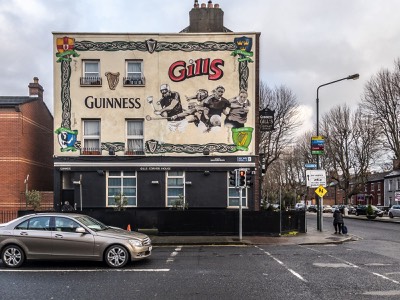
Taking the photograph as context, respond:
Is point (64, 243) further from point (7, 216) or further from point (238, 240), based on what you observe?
point (7, 216)

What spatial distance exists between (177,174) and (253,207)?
15.0 feet

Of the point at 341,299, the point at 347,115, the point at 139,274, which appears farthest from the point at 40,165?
the point at 347,115

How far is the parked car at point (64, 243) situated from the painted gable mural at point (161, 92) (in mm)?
12392

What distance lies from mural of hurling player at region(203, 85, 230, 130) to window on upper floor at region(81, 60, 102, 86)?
6.20 meters

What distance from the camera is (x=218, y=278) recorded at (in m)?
10.0

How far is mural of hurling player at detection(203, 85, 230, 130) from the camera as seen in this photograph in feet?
79.5

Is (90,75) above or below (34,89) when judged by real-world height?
below

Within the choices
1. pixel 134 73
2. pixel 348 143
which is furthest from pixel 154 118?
pixel 348 143

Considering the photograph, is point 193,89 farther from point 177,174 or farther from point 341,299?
point 341,299

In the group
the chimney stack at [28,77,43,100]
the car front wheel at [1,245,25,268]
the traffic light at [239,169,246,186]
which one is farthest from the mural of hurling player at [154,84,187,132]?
the car front wheel at [1,245,25,268]

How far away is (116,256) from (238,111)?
14.4m

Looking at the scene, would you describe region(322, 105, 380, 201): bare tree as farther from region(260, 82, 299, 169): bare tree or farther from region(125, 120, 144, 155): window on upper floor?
region(125, 120, 144, 155): window on upper floor

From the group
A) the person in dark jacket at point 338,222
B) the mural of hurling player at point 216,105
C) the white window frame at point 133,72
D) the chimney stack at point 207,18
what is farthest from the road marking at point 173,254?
the chimney stack at point 207,18

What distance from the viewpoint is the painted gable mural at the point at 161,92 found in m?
24.0
